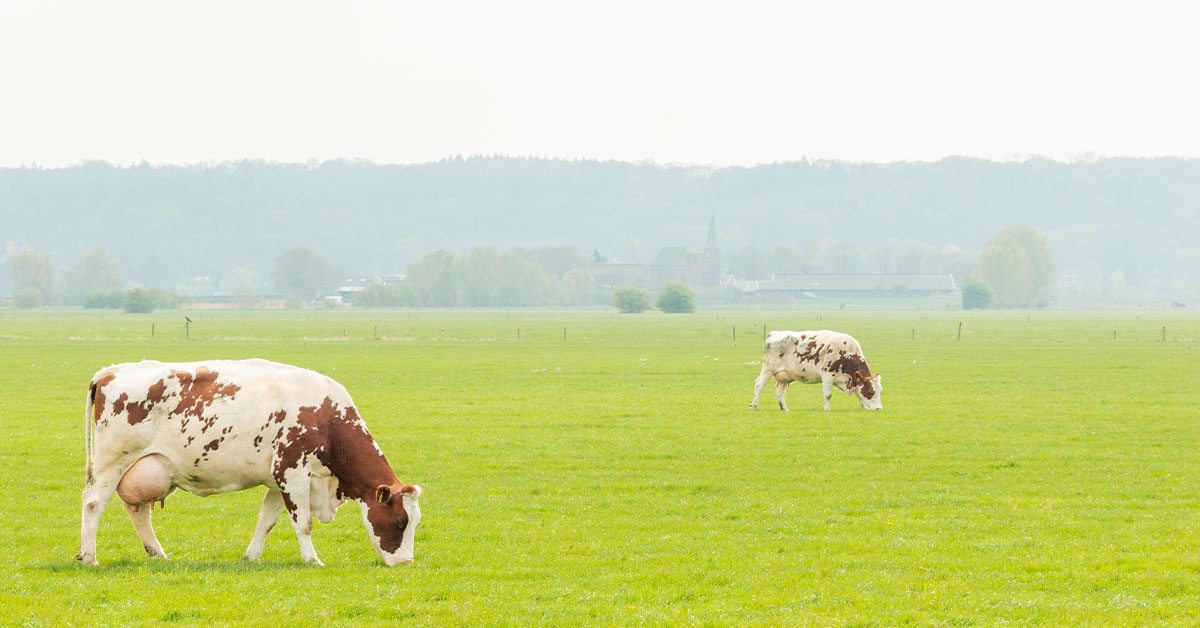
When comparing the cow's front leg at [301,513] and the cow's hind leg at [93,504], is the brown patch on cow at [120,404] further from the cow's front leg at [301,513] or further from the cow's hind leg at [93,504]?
the cow's front leg at [301,513]

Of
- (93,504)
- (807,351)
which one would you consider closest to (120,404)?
(93,504)

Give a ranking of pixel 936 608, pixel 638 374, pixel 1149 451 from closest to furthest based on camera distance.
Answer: pixel 936 608, pixel 1149 451, pixel 638 374

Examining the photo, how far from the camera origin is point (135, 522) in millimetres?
14961

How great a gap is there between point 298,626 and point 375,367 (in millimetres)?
44842

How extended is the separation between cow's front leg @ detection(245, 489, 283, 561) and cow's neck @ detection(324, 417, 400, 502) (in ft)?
2.65

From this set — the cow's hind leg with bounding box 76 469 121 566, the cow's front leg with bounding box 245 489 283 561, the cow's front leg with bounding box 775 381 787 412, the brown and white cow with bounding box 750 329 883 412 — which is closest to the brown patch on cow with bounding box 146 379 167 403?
the cow's hind leg with bounding box 76 469 121 566

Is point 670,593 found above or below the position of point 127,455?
below

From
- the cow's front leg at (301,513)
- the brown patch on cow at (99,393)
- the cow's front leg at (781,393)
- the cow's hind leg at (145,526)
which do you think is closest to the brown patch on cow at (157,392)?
the brown patch on cow at (99,393)

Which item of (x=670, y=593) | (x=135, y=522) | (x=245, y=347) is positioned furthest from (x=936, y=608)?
(x=245, y=347)

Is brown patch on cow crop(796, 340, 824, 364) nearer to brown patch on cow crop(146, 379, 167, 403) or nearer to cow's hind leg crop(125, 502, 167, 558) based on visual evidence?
cow's hind leg crop(125, 502, 167, 558)

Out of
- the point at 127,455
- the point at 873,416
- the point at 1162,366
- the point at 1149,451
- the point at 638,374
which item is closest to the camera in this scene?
the point at 127,455

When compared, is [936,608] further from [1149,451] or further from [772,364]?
[772,364]

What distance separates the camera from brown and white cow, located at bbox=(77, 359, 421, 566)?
47.7 ft

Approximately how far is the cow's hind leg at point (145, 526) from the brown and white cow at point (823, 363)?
22311 mm
